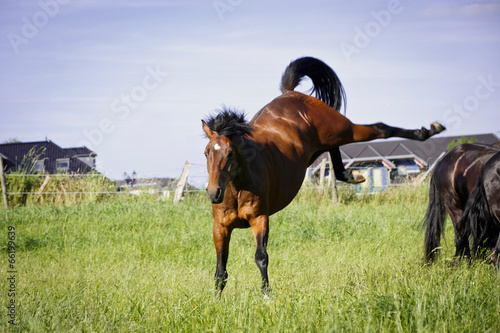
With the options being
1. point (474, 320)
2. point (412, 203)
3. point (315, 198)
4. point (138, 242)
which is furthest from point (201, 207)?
point (474, 320)

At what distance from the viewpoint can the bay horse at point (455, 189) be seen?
6.53 meters

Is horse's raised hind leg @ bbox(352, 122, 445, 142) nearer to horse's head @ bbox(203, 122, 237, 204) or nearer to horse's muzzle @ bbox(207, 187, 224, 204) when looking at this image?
horse's head @ bbox(203, 122, 237, 204)

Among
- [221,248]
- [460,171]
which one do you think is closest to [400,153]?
[460,171]

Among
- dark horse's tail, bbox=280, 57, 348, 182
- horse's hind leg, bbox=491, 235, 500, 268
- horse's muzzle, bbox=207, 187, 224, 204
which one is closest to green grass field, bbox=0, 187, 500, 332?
horse's hind leg, bbox=491, 235, 500, 268

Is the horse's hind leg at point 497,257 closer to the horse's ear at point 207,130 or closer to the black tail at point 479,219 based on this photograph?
Result: the black tail at point 479,219

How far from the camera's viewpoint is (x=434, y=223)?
23.6 ft

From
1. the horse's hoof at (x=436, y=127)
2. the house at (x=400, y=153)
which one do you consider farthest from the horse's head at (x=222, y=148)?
the house at (x=400, y=153)

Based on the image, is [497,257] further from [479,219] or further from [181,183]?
[181,183]

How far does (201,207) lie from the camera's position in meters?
11.7

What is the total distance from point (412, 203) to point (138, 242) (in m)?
8.59

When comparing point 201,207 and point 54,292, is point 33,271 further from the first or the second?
point 201,207

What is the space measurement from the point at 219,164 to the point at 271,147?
42.1 inches

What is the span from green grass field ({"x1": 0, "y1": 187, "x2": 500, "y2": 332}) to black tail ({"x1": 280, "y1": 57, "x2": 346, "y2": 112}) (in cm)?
234

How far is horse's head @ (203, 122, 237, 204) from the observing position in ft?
13.5
